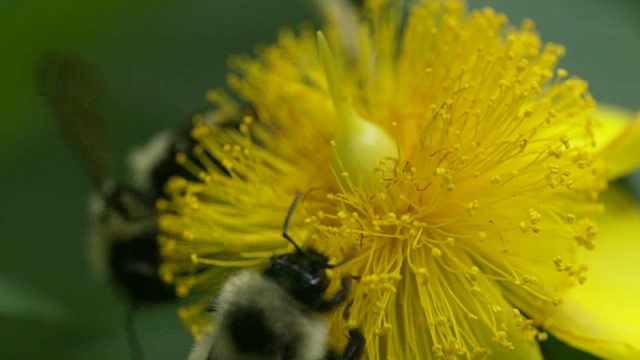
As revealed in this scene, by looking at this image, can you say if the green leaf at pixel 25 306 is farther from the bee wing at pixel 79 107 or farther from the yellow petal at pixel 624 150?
the yellow petal at pixel 624 150

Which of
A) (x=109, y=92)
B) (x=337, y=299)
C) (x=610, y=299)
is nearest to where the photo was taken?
(x=337, y=299)

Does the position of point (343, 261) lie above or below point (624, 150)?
below

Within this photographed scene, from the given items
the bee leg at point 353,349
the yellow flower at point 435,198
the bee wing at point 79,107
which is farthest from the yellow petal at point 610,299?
the bee wing at point 79,107

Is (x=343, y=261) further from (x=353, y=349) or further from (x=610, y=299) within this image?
(x=610, y=299)

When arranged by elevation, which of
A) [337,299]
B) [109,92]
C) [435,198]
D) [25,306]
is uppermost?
[109,92]

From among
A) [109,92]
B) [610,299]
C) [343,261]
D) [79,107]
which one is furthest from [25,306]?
[610,299]

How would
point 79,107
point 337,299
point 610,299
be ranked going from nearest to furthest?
point 337,299 → point 610,299 → point 79,107

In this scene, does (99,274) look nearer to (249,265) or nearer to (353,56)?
(249,265)
